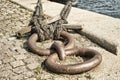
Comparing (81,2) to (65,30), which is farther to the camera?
(81,2)

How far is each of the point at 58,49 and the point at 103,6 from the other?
8605mm

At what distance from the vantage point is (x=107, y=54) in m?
6.48

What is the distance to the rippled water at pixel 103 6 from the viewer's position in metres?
13.2

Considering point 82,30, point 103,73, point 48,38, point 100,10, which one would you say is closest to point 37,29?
point 48,38

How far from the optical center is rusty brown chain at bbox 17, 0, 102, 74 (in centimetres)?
558

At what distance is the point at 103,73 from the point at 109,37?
175 centimetres

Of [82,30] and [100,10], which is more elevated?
[82,30]

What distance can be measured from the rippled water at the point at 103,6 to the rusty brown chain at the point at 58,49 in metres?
5.66

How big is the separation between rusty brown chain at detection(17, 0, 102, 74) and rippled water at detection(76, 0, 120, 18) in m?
5.66

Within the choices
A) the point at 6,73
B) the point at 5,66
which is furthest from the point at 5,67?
the point at 6,73

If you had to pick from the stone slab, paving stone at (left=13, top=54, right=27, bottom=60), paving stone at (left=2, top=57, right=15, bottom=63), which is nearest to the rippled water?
the stone slab

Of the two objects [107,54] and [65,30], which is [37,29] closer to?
[65,30]

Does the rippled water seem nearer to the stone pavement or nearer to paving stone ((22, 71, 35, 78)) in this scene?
the stone pavement

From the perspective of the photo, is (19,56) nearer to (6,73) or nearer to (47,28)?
(6,73)
